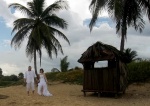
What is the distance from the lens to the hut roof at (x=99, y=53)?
717 inches

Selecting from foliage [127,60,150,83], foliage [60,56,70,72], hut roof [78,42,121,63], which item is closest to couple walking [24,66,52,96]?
hut roof [78,42,121,63]

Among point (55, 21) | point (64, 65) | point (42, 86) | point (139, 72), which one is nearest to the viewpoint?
point (42, 86)

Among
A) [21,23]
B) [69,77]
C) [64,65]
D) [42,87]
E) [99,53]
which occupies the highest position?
[21,23]

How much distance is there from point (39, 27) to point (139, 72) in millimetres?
12113

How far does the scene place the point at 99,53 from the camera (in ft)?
60.7

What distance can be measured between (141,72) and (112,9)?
7690mm

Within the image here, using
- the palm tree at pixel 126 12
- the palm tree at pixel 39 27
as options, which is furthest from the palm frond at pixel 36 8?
the palm tree at pixel 126 12

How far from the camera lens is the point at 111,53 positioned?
59.5 feet

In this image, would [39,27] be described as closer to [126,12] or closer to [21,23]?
[21,23]

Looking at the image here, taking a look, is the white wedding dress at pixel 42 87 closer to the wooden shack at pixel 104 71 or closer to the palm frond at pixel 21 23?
the wooden shack at pixel 104 71

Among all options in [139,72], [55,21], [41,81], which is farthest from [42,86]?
[55,21]

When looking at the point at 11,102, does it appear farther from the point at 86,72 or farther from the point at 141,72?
the point at 141,72

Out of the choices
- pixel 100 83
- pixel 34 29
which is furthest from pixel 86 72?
pixel 34 29

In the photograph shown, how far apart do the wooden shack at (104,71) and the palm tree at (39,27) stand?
13.3 metres
